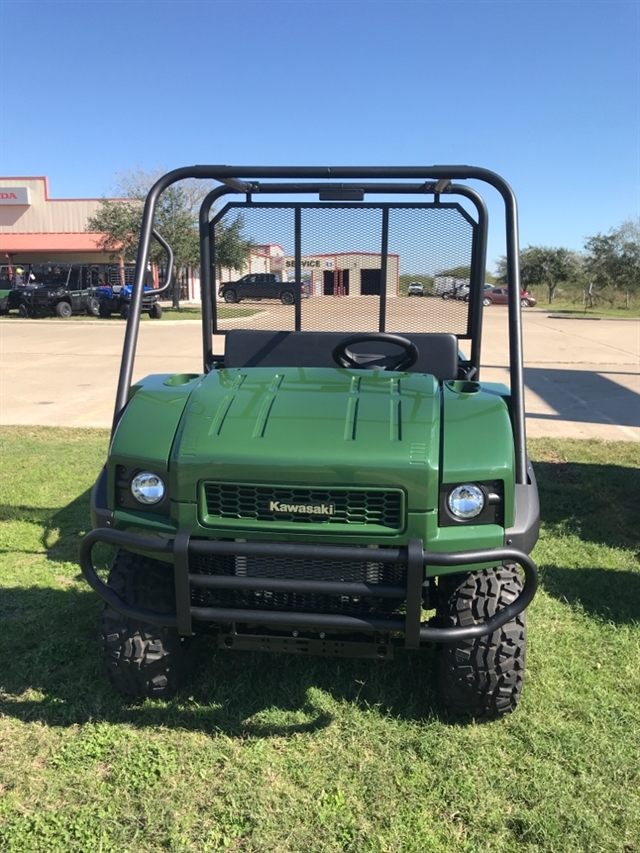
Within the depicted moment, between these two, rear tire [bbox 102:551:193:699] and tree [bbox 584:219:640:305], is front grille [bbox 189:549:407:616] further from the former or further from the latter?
tree [bbox 584:219:640:305]

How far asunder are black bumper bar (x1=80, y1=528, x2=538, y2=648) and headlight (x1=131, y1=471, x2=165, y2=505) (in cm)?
13

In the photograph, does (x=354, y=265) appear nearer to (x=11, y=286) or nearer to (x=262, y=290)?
(x=262, y=290)

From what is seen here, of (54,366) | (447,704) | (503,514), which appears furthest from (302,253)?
(54,366)

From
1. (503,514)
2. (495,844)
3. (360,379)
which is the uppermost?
(360,379)

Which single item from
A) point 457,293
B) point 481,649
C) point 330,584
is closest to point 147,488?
point 330,584

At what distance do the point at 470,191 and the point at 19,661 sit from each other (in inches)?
108

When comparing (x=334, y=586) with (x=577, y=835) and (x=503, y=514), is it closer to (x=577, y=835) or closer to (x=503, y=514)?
(x=503, y=514)

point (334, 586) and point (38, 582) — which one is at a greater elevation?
point (334, 586)

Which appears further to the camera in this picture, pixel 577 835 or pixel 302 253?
pixel 302 253

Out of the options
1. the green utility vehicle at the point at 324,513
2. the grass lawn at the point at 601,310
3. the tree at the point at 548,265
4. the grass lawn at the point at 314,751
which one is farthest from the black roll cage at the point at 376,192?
the tree at the point at 548,265

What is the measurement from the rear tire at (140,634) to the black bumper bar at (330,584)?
0.31 meters

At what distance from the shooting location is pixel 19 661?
2.83 m

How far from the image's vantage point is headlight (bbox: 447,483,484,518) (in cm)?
211

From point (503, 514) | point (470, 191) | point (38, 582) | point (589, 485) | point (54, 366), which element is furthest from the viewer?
point (54, 366)
